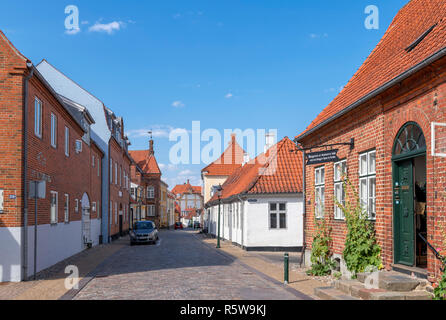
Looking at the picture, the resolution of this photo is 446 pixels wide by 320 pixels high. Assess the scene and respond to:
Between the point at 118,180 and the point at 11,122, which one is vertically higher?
the point at 11,122

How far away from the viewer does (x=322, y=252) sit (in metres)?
15.1

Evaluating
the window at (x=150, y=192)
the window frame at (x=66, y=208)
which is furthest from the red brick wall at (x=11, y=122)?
the window at (x=150, y=192)

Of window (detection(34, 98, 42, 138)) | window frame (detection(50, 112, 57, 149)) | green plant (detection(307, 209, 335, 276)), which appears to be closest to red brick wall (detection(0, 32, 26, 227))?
window (detection(34, 98, 42, 138))

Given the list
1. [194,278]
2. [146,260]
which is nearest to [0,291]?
[194,278]

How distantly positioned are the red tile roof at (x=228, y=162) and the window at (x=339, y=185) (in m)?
54.6

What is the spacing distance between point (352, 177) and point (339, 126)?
71.9 inches

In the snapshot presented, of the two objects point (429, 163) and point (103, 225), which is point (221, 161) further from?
point (429, 163)

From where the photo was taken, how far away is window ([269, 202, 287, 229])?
26.7m

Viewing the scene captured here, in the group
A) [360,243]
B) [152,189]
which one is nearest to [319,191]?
[360,243]

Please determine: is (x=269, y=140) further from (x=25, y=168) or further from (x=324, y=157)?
(x=25, y=168)

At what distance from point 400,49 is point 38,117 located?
1097 centimetres

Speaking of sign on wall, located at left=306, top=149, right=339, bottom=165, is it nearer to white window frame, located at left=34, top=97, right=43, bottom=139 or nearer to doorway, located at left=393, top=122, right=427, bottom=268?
doorway, located at left=393, top=122, right=427, bottom=268
